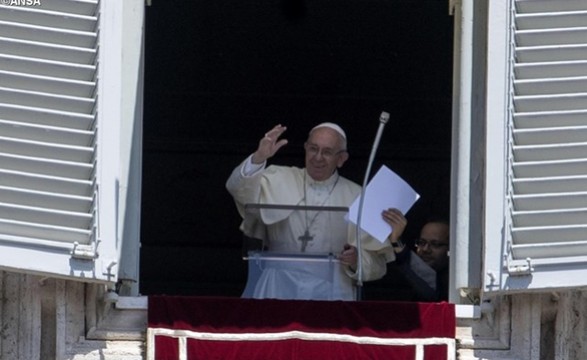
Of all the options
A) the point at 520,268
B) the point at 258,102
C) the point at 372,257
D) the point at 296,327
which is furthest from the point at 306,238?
the point at 258,102

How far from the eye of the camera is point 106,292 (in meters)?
6.63

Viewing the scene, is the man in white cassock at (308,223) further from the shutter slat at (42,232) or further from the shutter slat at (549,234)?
the shutter slat at (42,232)

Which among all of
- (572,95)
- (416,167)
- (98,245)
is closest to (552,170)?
(572,95)

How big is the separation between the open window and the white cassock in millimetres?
725

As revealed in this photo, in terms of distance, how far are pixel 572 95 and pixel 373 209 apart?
2.54 ft

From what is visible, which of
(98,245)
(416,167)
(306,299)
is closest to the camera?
(98,245)

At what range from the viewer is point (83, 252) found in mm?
6426

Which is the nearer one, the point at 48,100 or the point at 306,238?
the point at 48,100

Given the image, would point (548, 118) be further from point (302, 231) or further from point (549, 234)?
point (302, 231)

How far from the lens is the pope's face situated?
292 inches

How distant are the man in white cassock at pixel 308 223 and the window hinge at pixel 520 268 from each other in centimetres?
61

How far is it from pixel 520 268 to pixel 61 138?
4.43 ft

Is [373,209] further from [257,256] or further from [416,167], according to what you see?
[416,167]

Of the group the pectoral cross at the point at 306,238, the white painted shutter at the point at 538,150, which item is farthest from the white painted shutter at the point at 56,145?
Answer: the white painted shutter at the point at 538,150
